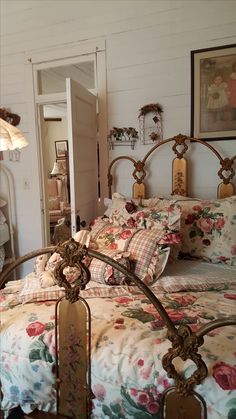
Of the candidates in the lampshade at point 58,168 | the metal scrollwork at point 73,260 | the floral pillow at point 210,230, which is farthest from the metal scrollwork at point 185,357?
the lampshade at point 58,168

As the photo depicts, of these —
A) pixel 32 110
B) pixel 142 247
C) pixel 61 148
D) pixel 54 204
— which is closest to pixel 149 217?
pixel 142 247

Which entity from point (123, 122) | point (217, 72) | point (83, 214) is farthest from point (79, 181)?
point (217, 72)

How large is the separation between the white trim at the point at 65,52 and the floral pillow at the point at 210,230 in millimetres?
1499

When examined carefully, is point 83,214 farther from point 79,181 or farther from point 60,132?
point 60,132

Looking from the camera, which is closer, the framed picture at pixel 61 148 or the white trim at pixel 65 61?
the white trim at pixel 65 61

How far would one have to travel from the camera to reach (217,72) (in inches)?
87.2

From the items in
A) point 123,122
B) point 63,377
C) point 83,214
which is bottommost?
point 63,377

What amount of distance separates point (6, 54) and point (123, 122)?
4.27 ft

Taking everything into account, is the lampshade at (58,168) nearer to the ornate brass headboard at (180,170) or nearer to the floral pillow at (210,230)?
the ornate brass headboard at (180,170)

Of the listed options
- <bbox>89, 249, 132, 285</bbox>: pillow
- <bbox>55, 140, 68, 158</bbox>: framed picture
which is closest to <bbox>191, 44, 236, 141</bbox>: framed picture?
<bbox>89, 249, 132, 285</bbox>: pillow

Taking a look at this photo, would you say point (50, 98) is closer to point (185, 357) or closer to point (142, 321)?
point (142, 321)

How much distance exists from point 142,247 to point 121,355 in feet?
2.36

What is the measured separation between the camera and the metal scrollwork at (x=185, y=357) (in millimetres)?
861

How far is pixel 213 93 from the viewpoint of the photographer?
2.24 meters
